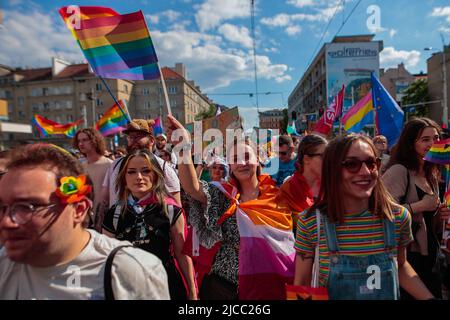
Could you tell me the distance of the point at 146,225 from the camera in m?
2.27

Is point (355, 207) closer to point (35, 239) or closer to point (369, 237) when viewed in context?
point (369, 237)

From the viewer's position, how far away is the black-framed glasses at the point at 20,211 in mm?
1205

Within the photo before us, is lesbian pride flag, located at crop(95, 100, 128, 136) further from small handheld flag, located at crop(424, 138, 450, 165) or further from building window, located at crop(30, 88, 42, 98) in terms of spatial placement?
building window, located at crop(30, 88, 42, 98)

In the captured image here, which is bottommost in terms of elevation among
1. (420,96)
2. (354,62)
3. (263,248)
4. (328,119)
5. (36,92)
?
(263,248)

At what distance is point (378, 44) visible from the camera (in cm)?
4969

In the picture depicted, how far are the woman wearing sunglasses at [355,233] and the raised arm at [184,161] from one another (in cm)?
88

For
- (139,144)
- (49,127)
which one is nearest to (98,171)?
(139,144)

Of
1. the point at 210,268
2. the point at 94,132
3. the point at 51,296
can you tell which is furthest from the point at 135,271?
the point at 94,132

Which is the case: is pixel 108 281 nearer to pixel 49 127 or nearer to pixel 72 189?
pixel 72 189

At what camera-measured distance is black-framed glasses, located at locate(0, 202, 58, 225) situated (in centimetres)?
121

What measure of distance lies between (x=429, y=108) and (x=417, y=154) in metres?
54.9

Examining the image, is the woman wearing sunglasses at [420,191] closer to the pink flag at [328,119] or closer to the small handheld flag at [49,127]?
the pink flag at [328,119]

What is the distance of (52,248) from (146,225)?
40.7 inches
